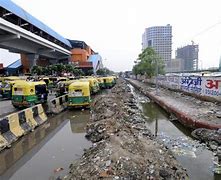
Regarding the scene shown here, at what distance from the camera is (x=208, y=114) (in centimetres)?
1294

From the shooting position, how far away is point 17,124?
431 inches

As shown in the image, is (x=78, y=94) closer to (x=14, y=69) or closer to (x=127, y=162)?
(x=127, y=162)

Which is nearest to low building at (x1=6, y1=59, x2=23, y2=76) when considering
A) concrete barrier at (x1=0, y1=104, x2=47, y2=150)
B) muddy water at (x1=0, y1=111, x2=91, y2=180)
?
concrete barrier at (x1=0, y1=104, x2=47, y2=150)

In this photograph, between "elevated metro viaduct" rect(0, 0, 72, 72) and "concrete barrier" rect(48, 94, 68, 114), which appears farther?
"elevated metro viaduct" rect(0, 0, 72, 72)

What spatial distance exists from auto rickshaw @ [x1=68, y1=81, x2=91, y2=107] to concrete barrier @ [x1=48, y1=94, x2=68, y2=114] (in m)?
0.94

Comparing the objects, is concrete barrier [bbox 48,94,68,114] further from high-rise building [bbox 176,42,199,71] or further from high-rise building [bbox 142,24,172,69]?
high-rise building [bbox 176,42,199,71]

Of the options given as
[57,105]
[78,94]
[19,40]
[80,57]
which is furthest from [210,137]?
[80,57]

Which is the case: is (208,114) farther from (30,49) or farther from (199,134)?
(30,49)

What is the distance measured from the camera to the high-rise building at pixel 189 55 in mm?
77000

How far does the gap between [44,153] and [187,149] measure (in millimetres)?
5119

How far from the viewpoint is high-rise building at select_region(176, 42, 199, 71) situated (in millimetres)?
77000

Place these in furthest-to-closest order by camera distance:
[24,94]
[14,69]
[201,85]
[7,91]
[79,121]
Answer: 1. [14,69]
2. [7,91]
3. [201,85]
4. [24,94]
5. [79,121]

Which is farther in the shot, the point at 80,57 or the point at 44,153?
the point at 80,57

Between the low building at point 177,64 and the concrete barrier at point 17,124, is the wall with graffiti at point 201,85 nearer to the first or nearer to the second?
the concrete barrier at point 17,124
